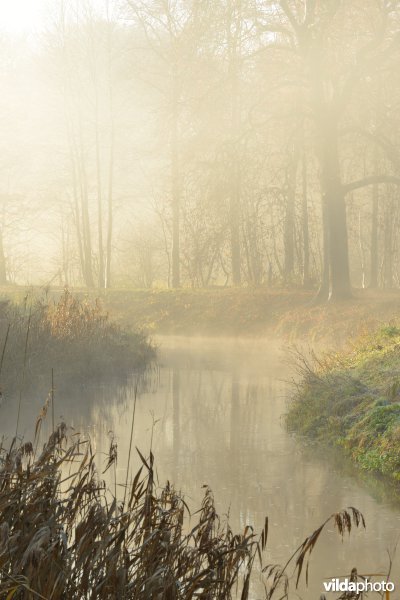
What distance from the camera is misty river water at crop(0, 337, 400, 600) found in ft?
21.6

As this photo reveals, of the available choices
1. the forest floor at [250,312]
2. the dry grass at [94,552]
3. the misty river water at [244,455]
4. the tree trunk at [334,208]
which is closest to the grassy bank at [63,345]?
the misty river water at [244,455]

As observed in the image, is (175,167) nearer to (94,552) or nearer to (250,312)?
(250,312)

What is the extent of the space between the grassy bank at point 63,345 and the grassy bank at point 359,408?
13.2ft

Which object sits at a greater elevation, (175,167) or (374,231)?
(175,167)

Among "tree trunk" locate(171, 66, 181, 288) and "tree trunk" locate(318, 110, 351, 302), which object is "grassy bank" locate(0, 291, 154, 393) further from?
"tree trunk" locate(171, 66, 181, 288)

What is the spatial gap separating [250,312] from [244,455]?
15.5m

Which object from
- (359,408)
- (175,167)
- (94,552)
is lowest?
(359,408)

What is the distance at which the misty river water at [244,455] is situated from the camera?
6569 millimetres

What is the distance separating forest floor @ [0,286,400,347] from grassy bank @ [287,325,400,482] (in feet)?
23.8

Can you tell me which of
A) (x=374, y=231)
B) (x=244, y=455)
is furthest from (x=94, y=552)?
(x=374, y=231)

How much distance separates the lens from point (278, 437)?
10930 millimetres

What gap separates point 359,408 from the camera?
10.7 meters

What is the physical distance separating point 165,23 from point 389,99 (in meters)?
8.73

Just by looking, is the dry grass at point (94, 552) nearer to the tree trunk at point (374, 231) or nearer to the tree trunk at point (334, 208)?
the tree trunk at point (334, 208)
